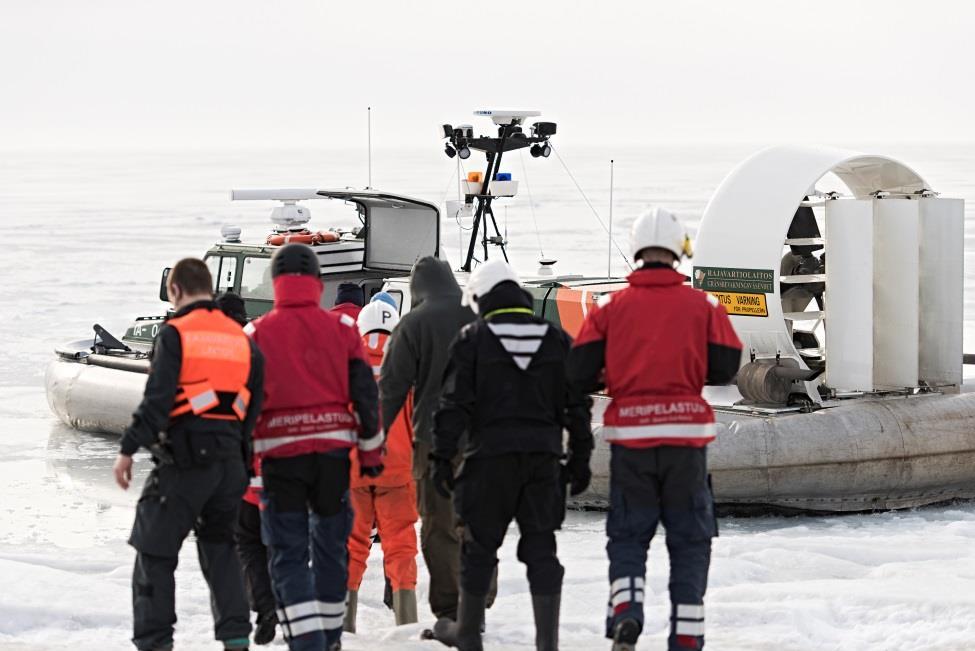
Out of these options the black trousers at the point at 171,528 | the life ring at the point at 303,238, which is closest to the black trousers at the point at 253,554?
the black trousers at the point at 171,528

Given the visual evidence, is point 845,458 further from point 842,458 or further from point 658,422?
point 658,422

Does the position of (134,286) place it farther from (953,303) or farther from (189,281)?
(189,281)

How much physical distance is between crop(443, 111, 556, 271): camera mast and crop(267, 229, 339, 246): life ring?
103cm

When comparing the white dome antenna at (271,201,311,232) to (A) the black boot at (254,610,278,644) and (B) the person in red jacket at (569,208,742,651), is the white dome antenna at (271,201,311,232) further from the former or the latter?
(B) the person in red jacket at (569,208,742,651)

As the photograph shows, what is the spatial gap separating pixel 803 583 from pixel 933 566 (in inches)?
31.0

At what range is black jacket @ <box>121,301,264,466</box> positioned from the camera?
4.07 meters

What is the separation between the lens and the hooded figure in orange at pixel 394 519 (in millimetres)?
5180

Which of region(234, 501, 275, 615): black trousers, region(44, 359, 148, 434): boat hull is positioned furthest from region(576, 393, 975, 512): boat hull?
region(44, 359, 148, 434): boat hull

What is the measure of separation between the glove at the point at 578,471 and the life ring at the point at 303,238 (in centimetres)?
585

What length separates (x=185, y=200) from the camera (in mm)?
42000

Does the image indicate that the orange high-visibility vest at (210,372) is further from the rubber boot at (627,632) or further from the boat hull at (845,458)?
the boat hull at (845,458)

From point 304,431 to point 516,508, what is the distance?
0.67 metres

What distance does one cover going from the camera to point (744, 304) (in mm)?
8164

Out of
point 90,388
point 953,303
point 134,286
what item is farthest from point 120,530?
point 134,286
